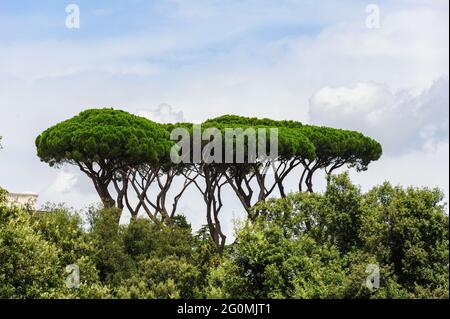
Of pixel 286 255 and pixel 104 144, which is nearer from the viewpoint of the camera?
pixel 286 255

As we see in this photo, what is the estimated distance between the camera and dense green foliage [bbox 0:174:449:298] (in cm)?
3688

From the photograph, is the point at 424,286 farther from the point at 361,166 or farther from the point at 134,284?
the point at 361,166

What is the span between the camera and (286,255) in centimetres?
3841

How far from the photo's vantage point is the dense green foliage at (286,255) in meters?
36.9

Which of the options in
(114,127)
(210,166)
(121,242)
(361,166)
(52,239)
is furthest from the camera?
(361,166)

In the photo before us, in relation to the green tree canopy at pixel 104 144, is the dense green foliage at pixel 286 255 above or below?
below

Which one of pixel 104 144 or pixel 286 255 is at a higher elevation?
pixel 104 144

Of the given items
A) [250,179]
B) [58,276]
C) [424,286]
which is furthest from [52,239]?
[250,179]

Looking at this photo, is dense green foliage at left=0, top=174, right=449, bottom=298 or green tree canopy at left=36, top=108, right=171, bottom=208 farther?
green tree canopy at left=36, top=108, right=171, bottom=208

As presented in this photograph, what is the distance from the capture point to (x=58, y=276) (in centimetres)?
3816

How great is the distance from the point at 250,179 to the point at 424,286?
2767 cm

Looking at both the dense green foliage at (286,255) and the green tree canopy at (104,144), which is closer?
the dense green foliage at (286,255)
